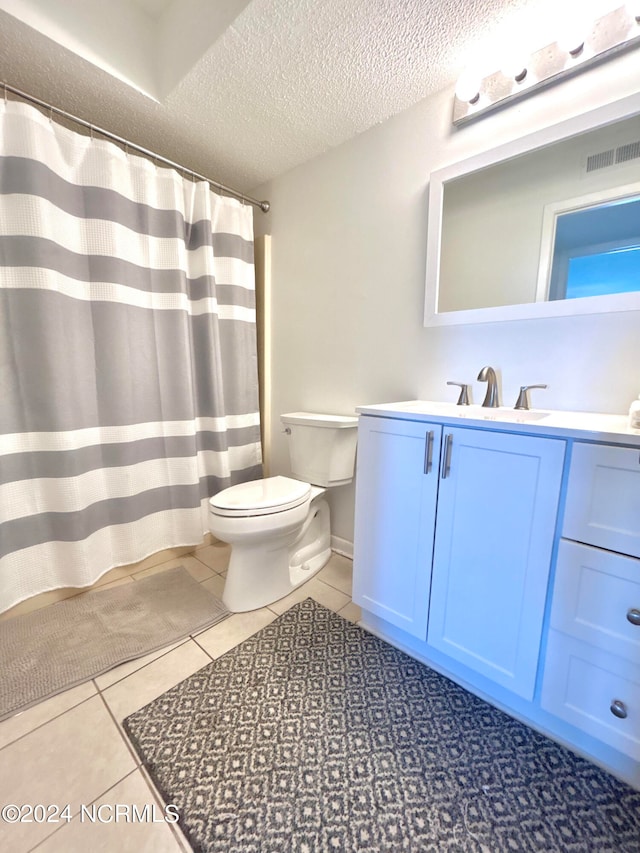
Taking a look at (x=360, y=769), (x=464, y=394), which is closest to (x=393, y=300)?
(x=464, y=394)

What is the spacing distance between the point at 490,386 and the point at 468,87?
41.9 inches

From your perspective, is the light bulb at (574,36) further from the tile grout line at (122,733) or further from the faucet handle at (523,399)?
the tile grout line at (122,733)

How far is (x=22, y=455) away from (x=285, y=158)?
1816mm

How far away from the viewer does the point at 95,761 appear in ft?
2.92

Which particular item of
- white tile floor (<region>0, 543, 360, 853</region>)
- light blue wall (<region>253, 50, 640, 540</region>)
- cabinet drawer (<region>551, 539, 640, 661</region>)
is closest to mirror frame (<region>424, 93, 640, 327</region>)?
light blue wall (<region>253, 50, 640, 540</region>)

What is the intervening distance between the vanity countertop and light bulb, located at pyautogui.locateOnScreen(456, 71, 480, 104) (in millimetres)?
1101

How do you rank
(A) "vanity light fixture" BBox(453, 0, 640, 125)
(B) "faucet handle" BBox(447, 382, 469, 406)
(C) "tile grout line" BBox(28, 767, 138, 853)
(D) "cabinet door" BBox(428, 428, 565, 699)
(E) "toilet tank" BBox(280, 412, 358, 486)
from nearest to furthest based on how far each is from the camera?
(C) "tile grout line" BBox(28, 767, 138, 853), (D) "cabinet door" BBox(428, 428, 565, 699), (A) "vanity light fixture" BBox(453, 0, 640, 125), (B) "faucet handle" BBox(447, 382, 469, 406), (E) "toilet tank" BBox(280, 412, 358, 486)

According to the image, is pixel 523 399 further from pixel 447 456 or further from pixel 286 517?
pixel 286 517

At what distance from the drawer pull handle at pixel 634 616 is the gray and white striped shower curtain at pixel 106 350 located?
1.66m

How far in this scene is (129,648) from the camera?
1246mm

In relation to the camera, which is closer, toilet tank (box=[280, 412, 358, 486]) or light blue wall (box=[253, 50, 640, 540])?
light blue wall (box=[253, 50, 640, 540])

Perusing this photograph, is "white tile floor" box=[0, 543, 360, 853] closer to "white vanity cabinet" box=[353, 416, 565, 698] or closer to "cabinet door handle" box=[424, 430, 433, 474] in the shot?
"white vanity cabinet" box=[353, 416, 565, 698]

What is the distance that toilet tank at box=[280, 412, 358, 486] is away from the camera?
1.62 metres

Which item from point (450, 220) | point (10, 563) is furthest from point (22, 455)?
point (450, 220)
